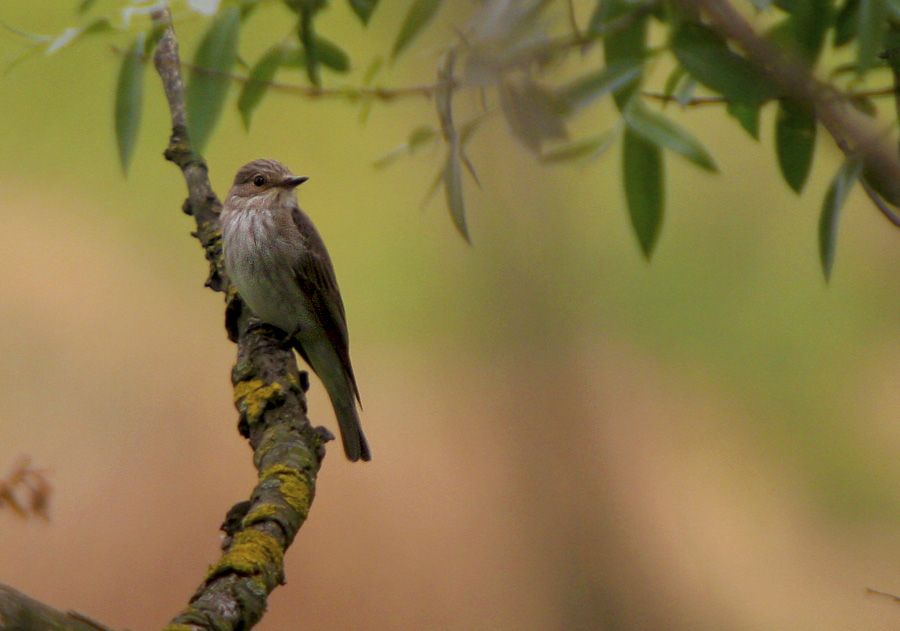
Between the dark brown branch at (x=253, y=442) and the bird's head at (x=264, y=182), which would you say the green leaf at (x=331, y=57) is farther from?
the bird's head at (x=264, y=182)

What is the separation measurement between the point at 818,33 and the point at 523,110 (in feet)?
1.25

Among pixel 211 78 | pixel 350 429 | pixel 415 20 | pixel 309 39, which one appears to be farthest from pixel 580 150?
pixel 350 429

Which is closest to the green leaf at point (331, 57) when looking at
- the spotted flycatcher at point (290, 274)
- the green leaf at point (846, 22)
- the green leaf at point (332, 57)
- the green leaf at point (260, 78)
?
the green leaf at point (332, 57)

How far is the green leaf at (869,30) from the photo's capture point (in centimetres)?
103

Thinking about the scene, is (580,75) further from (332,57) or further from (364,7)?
(332,57)

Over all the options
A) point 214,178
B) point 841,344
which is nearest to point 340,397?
point 214,178

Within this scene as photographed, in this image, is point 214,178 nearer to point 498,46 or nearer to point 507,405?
point 507,405

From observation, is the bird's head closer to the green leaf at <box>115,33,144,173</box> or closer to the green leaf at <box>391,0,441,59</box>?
the green leaf at <box>115,33,144,173</box>

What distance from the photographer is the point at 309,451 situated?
2250 millimetres

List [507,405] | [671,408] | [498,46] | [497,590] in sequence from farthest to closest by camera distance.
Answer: [671,408]
[497,590]
[507,405]
[498,46]

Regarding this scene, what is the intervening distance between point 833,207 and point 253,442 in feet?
4.92

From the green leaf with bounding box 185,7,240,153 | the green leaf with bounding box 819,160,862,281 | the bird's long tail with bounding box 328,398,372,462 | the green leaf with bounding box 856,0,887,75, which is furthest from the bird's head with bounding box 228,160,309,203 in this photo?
the green leaf with bounding box 856,0,887,75

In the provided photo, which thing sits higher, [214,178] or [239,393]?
[214,178]

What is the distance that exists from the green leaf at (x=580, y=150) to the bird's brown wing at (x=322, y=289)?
2.18m
